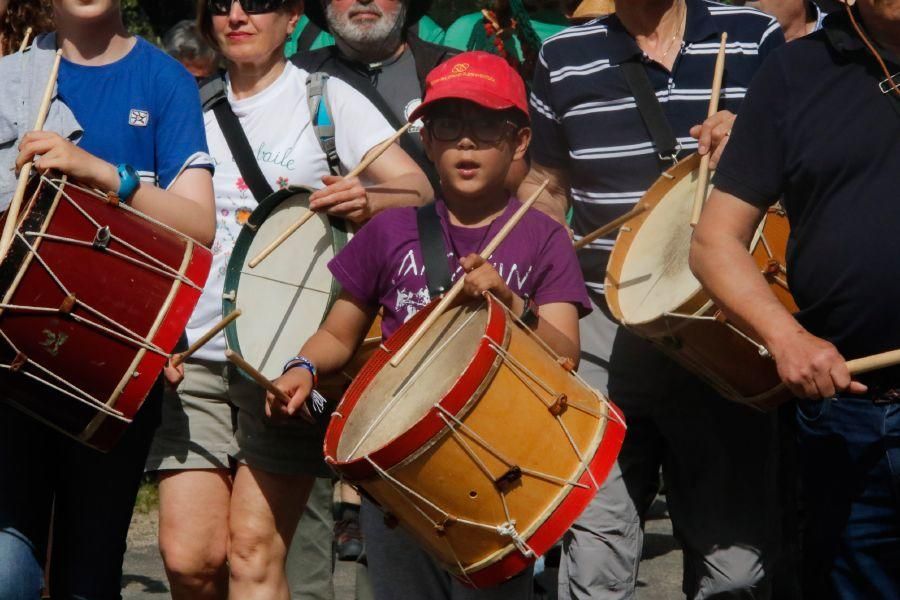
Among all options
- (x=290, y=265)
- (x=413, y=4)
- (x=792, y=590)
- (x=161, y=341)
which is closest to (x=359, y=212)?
(x=290, y=265)

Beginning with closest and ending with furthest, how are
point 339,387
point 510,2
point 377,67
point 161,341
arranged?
point 161,341 → point 339,387 → point 377,67 → point 510,2

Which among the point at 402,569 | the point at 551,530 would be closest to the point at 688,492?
the point at 402,569

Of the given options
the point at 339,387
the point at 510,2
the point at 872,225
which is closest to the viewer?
the point at 872,225

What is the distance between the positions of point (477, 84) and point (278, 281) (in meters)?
0.93

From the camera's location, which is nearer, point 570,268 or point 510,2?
point 570,268

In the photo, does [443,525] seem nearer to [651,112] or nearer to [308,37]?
[651,112]

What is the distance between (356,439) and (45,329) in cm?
84

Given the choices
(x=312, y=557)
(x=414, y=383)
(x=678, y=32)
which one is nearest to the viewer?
(x=414, y=383)

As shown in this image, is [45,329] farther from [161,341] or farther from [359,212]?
[359,212]

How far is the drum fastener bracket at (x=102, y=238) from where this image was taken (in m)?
4.44

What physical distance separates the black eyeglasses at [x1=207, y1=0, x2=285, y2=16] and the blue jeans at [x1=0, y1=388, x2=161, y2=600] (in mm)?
1432

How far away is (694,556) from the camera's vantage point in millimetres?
5219

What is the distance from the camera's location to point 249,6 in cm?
558

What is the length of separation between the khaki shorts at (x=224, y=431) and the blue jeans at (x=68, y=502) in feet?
1.71
